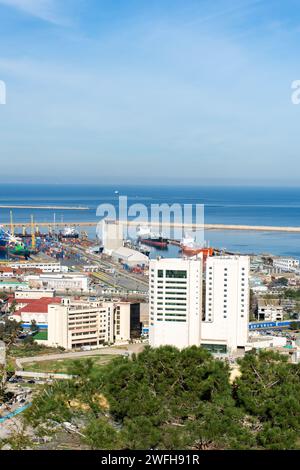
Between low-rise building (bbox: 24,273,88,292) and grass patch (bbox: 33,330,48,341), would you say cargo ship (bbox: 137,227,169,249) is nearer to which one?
low-rise building (bbox: 24,273,88,292)

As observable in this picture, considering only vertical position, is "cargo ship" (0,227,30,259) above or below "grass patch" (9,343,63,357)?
above

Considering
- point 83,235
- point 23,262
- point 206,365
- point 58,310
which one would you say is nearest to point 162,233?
point 83,235

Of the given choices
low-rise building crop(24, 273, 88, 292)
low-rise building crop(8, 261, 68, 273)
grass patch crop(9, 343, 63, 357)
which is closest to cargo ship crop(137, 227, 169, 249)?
low-rise building crop(8, 261, 68, 273)

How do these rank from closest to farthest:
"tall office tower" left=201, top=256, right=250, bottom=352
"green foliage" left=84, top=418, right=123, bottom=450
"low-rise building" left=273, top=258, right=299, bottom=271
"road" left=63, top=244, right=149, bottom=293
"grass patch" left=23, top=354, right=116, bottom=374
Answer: "green foliage" left=84, top=418, right=123, bottom=450 < "grass patch" left=23, top=354, right=116, bottom=374 < "tall office tower" left=201, top=256, right=250, bottom=352 < "road" left=63, top=244, right=149, bottom=293 < "low-rise building" left=273, top=258, right=299, bottom=271

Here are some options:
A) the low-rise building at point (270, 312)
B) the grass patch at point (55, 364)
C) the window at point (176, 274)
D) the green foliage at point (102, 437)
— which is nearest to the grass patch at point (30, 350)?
the grass patch at point (55, 364)

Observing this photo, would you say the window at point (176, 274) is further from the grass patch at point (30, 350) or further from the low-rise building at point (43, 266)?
the low-rise building at point (43, 266)

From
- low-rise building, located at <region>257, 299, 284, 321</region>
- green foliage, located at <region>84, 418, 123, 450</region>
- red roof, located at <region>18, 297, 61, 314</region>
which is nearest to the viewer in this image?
green foliage, located at <region>84, 418, 123, 450</region>

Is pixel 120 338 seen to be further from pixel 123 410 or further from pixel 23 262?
pixel 23 262
